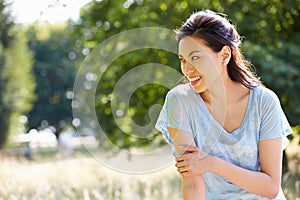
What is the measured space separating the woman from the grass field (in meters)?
1.76

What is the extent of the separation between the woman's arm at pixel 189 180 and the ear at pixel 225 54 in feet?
0.93

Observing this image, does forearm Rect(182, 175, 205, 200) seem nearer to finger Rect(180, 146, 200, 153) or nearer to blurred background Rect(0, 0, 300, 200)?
finger Rect(180, 146, 200, 153)

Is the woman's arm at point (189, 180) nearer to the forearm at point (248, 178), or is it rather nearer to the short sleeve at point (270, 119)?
the forearm at point (248, 178)

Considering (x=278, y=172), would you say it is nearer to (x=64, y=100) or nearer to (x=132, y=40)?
(x=132, y=40)

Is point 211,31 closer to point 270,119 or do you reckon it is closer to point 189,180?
point 270,119

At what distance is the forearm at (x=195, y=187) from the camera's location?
1.92 m

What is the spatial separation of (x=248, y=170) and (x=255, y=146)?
0.11 meters

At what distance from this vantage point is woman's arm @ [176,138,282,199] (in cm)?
188

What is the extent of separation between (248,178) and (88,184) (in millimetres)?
3244

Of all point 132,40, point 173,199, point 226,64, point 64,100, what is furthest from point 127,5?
point 64,100

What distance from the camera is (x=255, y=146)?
2.03 meters

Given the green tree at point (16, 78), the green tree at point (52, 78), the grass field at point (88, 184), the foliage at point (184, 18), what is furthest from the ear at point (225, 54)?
the green tree at point (52, 78)

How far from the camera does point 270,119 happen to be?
2041mm

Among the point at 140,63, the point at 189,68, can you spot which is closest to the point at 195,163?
the point at 189,68
